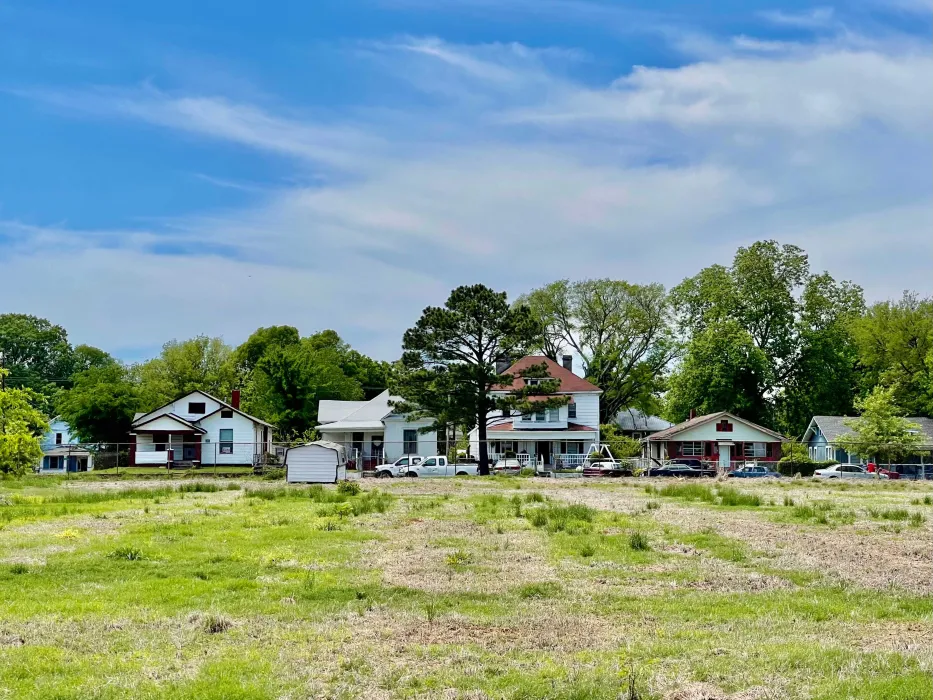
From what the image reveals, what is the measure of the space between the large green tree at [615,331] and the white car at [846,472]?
31940 millimetres

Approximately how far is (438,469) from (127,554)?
140 ft

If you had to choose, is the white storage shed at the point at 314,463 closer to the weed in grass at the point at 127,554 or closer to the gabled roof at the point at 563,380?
the gabled roof at the point at 563,380

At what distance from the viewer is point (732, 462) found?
6781cm

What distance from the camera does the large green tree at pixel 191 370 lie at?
337 feet

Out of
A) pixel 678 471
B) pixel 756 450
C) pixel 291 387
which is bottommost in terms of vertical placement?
pixel 678 471

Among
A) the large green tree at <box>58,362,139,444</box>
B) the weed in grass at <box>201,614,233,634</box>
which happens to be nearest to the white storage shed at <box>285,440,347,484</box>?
the weed in grass at <box>201,614,233,634</box>

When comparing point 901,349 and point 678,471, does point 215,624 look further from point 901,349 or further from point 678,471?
point 901,349

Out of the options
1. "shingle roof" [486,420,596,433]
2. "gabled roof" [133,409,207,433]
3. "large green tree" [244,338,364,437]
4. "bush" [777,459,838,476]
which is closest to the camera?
"bush" [777,459,838,476]

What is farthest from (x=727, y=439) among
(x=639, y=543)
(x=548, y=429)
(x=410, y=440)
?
(x=639, y=543)

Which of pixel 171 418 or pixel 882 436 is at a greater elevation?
pixel 171 418

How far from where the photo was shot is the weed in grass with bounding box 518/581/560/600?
39.7ft

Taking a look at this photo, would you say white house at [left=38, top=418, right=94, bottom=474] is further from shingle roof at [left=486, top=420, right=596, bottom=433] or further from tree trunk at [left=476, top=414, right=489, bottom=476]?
tree trunk at [left=476, top=414, right=489, bottom=476]

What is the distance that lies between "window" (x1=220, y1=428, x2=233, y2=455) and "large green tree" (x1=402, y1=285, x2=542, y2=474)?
23503 mm

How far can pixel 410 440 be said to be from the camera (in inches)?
2840
